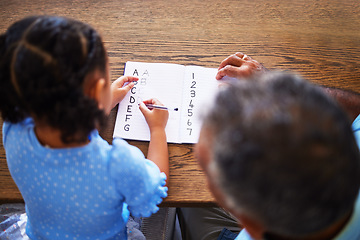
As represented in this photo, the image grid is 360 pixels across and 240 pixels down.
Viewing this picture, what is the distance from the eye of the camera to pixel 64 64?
520mm

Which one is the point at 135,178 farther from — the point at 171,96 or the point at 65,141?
the point at 171,96

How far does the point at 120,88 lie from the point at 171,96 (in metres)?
Result: 0.16

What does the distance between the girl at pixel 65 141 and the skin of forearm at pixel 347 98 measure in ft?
1.87

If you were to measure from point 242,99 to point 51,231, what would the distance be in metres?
0.62

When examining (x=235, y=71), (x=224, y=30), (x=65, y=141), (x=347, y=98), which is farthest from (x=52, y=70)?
(x=347, y=98)

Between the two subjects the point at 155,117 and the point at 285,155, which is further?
the point at 155,117

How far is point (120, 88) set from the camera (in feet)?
2.82

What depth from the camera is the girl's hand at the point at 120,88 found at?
839 millimetres

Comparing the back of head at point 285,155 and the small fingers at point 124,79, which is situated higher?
the back of head at point 285,155

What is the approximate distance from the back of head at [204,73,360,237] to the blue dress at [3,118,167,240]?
0.27 metres

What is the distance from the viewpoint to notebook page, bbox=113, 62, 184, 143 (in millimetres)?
812

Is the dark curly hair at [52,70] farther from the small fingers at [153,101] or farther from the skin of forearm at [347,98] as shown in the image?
the skin of forearm at [347,98]

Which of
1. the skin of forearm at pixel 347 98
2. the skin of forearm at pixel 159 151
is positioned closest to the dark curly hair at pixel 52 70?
the skin of forearm at pixel 159 151

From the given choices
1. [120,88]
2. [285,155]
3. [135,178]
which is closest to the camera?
[285,155]
